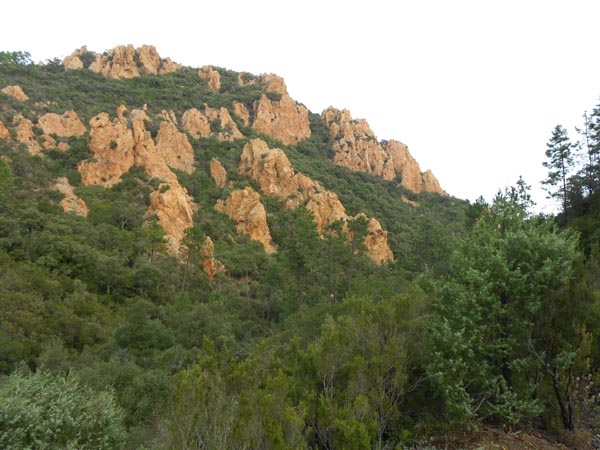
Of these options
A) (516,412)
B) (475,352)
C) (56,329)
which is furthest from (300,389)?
(56,329)

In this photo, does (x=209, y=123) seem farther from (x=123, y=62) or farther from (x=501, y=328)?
(x=501, y=328)

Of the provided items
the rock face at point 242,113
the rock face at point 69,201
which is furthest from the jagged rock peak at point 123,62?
the rock face at point 69,201

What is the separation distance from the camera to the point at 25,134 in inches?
1706

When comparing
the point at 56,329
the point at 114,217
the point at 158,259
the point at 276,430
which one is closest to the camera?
the point at 276,430

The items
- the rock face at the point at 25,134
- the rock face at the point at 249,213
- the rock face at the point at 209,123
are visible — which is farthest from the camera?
the rock face at the point at 209,123

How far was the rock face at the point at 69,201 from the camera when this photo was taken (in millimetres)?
36125

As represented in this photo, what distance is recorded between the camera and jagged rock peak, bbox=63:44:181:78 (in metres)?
74.9

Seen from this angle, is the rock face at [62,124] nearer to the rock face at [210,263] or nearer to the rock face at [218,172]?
the rock face at [218,172]

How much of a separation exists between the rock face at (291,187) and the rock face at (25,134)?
2553 centimetres

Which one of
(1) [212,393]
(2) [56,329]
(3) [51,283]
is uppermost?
(1) [212,393]

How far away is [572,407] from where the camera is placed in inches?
308

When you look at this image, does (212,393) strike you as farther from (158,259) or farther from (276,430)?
(158,259)

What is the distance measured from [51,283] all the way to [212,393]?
2275cm

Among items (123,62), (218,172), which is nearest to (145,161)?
(218,172)
